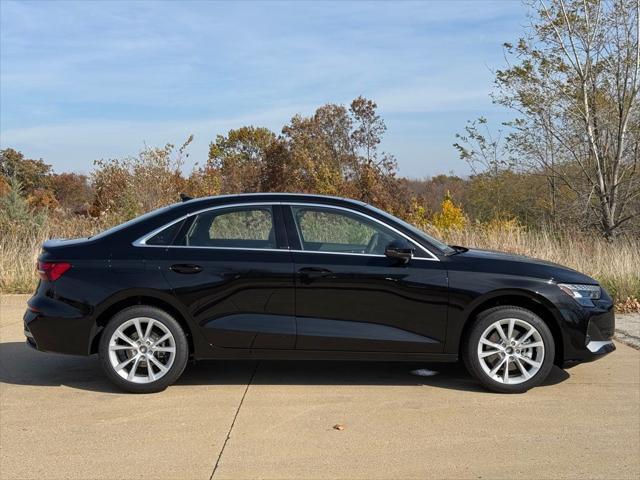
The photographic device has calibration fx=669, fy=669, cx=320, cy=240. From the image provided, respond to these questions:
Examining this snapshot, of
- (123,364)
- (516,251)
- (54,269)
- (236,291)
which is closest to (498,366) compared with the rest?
(236,291)

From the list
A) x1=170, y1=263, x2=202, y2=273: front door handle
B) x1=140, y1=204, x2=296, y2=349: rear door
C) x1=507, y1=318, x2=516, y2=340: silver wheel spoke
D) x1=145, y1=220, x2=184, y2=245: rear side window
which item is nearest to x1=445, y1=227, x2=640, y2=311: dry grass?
x1=507, y1=318, x2=516, y2=340: silver wheel spoke

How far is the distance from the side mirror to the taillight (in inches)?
102

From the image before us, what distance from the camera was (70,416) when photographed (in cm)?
491

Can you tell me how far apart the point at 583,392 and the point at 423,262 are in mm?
1702

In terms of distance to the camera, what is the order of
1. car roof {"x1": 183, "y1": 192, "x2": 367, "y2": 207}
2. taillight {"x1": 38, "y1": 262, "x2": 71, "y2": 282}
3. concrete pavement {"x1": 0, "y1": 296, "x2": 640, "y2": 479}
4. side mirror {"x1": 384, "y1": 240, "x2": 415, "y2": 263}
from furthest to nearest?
1. car roof {"x1": 183, "y1": 192, "x2": 367, "y2": 207}
2. taillight {"x1": 38, "y1": 262, "x2": 71, "y2": 282}
3. side mirror {"x1": 384, "y1": 240, "x2": 415, "y2": 263}
4. concrete pavement {"x1": 0, "y1": 296, "x2": 640, "y2": 479}

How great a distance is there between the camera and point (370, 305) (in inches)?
212

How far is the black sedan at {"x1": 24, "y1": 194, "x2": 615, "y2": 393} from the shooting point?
5.37 meters

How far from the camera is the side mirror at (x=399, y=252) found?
5344 mm

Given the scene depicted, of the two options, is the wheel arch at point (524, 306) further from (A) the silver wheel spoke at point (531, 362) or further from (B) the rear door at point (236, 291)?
(B) the rear door at point (236, 291)

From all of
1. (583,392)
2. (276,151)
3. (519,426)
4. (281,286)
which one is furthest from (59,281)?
(276,151)

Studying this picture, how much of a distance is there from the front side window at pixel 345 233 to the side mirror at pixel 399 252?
114 millimetres

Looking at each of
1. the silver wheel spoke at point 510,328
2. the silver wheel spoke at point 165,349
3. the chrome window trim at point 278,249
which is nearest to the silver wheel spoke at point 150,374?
the silver wheel spoke at point 165,349

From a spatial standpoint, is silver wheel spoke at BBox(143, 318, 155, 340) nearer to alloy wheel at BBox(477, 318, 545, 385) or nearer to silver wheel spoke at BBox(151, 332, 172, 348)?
silver wheel spoke at BBox(151, 332, 172, 348)

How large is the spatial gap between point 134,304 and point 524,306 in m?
3.22
